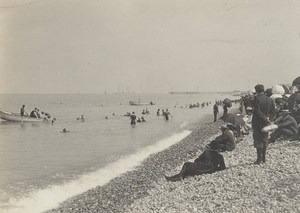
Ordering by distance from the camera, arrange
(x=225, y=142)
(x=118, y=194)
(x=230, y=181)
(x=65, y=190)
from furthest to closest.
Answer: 1. (x=65, y=190)
2. (x=225, y=142)
3. (x=118, y=194)
4. (x=230, y=181)

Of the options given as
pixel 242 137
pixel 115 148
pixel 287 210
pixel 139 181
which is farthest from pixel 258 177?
pixel 115 148

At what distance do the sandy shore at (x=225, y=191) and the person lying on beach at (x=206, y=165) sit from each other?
27cm

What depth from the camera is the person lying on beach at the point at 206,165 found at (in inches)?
429

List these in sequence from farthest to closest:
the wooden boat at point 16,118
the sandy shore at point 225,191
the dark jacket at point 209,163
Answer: the wooden boat at point 16,118
the dark jacket at point 209,163
the sandy shore at point 225,191

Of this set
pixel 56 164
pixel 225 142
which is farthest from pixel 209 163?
pixel 56 164

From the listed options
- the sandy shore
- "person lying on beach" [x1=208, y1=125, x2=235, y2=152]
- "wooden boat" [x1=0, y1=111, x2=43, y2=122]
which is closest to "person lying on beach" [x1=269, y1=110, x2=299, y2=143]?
the sandy shore

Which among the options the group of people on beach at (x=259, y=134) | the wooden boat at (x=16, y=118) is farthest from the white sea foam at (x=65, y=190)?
the wooden boat at (x=16, y=118)

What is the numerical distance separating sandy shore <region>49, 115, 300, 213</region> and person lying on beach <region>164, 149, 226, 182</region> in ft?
0.89

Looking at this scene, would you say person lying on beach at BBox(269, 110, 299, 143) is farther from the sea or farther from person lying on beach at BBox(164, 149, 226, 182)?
the sea

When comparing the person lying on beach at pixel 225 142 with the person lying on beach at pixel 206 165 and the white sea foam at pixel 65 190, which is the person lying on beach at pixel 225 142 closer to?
the person lying on beach at pixel 206 165

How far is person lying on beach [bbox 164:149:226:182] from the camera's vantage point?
10.9 meters

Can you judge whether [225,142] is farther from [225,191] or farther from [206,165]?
[225,191]

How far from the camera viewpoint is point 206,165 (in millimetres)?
11016

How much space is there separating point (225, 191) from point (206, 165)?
83.0 inches
